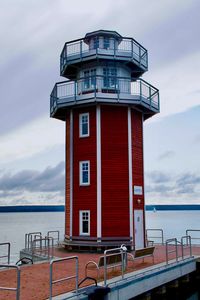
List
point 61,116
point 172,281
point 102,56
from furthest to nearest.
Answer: point 61,116 → point 102,56 → point 172,281

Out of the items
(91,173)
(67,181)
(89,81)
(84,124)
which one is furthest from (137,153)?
(89,81)

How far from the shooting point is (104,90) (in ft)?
73.2

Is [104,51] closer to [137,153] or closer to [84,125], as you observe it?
[84,125]

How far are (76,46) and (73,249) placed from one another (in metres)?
11.6

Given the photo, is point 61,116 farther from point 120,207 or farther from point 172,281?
point 172,281

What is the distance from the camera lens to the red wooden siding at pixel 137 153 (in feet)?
72.6

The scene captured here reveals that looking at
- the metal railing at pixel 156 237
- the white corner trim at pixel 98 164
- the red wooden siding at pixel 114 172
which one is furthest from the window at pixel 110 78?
the metal railing at pixel 156 237

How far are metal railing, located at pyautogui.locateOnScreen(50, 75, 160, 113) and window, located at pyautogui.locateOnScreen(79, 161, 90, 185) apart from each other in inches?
137

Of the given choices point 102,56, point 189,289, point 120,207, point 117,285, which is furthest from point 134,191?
point 117,285

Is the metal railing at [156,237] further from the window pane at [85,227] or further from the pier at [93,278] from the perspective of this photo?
the pier at [93,278]

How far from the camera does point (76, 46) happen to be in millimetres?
23453

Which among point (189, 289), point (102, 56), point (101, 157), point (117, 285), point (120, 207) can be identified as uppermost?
point (102, 56)

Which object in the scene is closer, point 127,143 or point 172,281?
point 172,281

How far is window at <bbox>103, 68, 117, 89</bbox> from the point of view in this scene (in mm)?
22378
